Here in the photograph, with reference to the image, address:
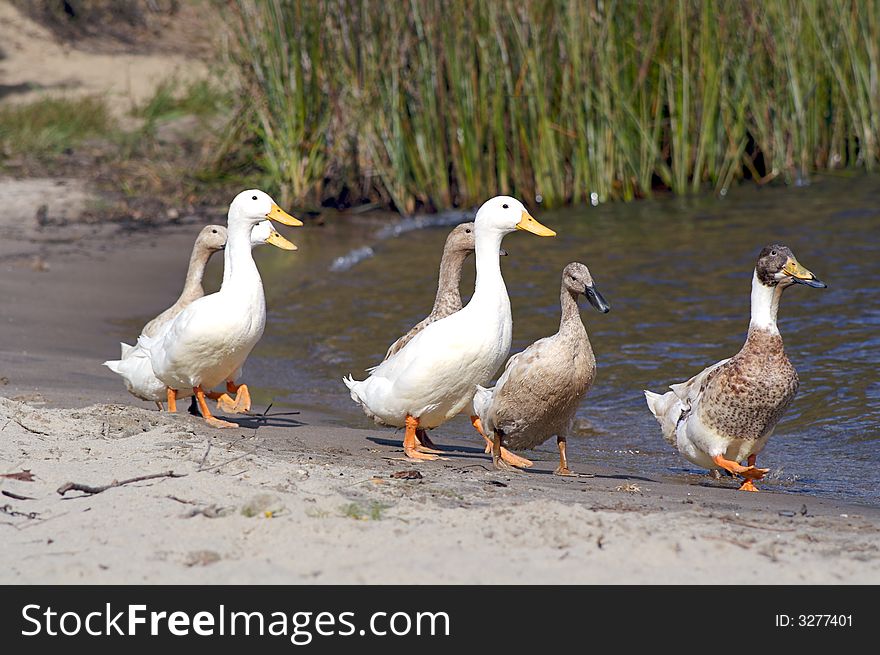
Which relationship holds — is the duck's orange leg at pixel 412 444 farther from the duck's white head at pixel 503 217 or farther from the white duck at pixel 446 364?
the duck's white head at pixel 503 217

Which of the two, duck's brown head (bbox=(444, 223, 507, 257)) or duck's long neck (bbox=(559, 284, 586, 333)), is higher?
duck's brown head (bbox=(444, 223, 507, 257))

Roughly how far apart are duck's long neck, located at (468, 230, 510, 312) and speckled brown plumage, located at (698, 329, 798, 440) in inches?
43.7

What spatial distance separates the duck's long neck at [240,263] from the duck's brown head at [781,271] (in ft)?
8.56

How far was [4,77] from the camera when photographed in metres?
20.7

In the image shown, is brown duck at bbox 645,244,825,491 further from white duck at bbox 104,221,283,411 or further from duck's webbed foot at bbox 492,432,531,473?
white duck at bbox 104,221,283,411

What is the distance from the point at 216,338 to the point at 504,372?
1524mm

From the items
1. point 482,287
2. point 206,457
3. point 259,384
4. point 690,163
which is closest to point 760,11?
point 690,163

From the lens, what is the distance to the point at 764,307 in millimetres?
6223

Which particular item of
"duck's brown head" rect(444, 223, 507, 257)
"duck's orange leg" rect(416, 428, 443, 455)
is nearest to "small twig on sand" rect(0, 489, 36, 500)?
"duck's orange leg" rect(416, 428, 443, 455)

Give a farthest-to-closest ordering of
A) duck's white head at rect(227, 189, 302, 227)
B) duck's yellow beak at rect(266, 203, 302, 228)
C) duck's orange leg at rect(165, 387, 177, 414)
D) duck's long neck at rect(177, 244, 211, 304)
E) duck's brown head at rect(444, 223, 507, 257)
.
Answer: duck's long neck at rect(177, 244, 211, 304) → duck's brown head at rect(444, 223, 507, 257) → duck's yellow beak at rect(266, 203, 302, 228) → duck's white head at rect(227, 189, 302, 227) → duck's orange leg at rect(165, 387, 177, 414)

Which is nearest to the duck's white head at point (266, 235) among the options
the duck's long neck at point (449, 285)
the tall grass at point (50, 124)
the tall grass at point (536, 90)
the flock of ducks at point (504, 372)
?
the flock of ducks at point (504, 372)

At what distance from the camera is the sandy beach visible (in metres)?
3.76

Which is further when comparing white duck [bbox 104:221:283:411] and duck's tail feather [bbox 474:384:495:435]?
white duck [bbox 104:221:283:411]

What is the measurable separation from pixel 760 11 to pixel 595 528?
1102 centimetres
